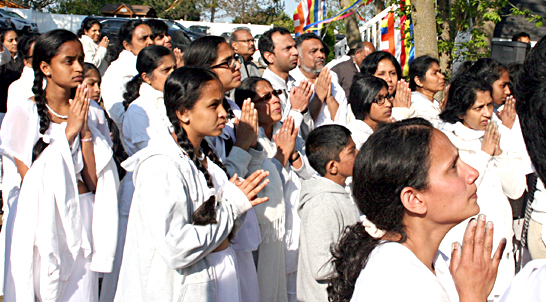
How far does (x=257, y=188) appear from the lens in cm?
247

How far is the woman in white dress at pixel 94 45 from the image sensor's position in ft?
24.7

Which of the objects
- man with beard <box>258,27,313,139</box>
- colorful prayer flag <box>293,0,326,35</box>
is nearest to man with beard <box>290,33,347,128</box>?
man with beard <box>258,27,313,139</box>

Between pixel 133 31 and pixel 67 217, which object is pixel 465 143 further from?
pixel 133 31

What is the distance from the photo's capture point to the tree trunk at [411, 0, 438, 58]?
700cm

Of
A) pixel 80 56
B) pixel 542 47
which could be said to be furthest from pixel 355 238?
pixel 80 56

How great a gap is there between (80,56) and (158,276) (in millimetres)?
1726

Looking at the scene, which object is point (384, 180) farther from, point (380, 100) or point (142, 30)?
point (142, 30)

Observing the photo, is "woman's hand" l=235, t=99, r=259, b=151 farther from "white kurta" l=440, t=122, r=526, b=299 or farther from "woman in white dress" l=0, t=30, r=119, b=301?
"white kurta" l=440, t=122, r=526, b=299

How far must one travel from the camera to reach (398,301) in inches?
58.5

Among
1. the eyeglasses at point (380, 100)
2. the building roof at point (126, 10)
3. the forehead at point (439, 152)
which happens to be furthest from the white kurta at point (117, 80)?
the building roof at point (126, 10)

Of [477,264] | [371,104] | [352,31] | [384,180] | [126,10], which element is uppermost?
[126,10]

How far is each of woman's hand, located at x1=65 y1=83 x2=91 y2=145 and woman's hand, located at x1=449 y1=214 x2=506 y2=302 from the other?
224 cm

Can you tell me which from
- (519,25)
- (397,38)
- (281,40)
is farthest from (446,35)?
(519,25)

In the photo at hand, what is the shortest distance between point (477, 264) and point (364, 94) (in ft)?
8.18
